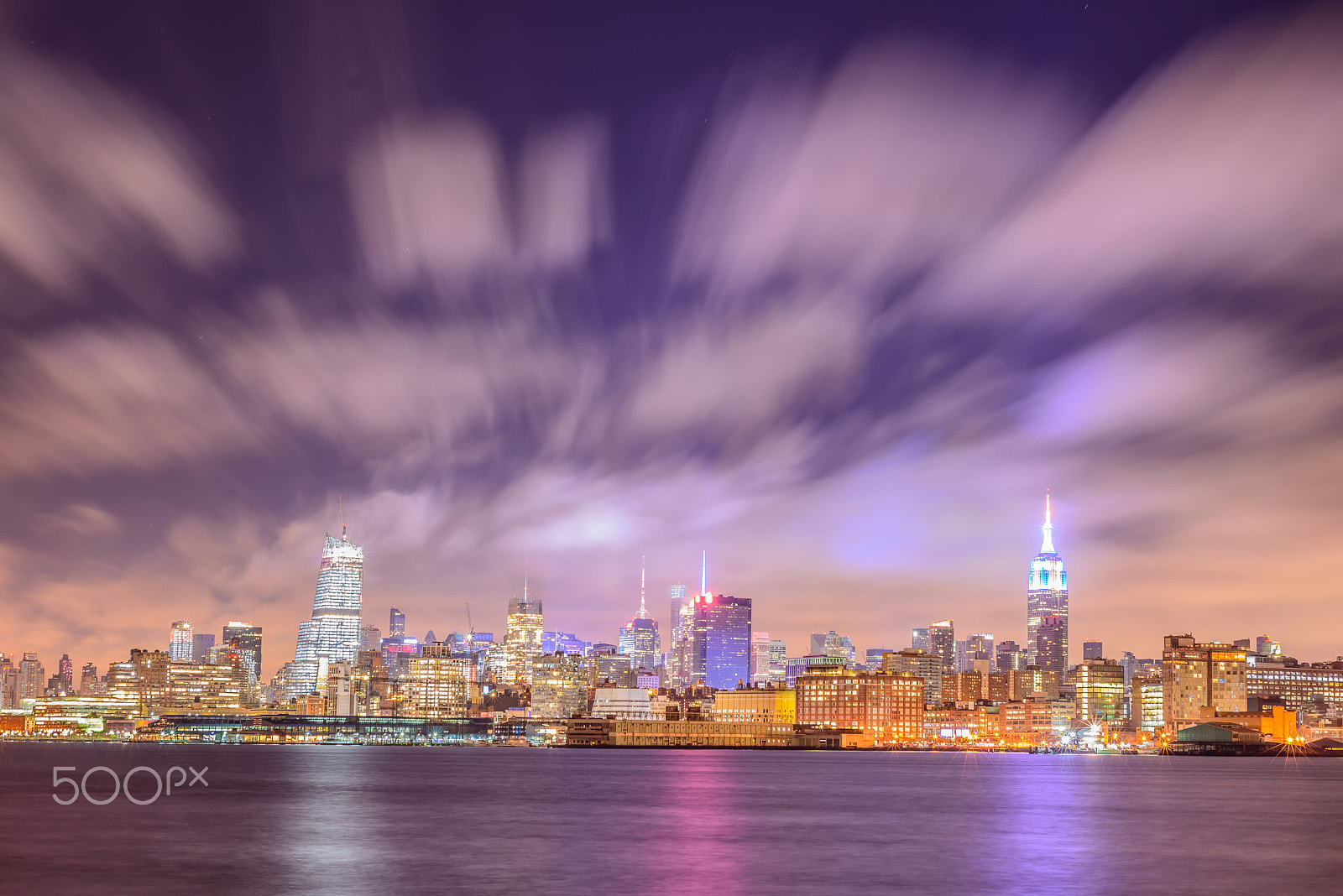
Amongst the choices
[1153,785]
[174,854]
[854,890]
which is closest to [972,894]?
[854,890]

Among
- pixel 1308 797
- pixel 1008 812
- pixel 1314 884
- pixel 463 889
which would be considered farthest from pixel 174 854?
pixel 1308 797

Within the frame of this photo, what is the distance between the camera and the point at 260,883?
187 feet

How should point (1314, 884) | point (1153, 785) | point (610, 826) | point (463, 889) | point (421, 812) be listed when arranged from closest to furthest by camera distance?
1. point (463, 889)
2. point (1314, 884)
3. point (610, 826)
4. point (421, 812)
5. point (1153, 785)

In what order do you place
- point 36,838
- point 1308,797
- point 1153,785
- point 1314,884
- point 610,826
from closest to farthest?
1. point 1314,884
2. point 36,838
3. point 610,826
4. point 1308,797
5. point 1153,785

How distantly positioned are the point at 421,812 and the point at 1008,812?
46686mm

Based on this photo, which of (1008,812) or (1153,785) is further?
(1153,785)

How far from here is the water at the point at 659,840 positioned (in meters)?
59.4

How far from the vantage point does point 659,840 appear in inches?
3088

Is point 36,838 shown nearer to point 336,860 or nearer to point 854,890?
point 336,860

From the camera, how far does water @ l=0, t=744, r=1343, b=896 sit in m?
59.4

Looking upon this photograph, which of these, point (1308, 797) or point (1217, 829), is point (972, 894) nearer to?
point (1217, 829)

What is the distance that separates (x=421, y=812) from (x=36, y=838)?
30.5 meters

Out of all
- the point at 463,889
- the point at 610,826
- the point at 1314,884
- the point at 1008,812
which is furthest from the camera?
the point at 1008,812

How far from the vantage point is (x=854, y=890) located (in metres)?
57.5
